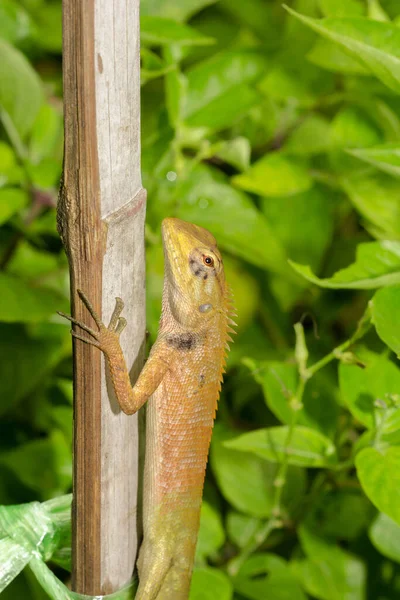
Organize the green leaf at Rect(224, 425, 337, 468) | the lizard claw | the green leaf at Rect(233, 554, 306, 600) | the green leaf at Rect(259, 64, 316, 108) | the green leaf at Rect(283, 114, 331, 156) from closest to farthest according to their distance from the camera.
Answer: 1. the lizard claw
2. the green leaf at Rect(224, 425, 337, 468)
3. the green leaf at Rect(233, 554, 306, 600)
4. the green leaf at Rect(259, 64, 316, 108)
5. the green leaf at Rect(283, 114, 331, 156)

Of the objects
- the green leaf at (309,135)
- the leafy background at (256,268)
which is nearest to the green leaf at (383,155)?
the leafy background at (256,268)

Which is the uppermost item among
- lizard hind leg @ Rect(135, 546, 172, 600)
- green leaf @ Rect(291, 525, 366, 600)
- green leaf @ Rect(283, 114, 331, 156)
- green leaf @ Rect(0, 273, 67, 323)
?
green leaf @ Rect(283, 114, 331, 156)

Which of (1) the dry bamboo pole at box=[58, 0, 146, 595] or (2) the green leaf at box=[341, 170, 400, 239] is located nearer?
(1) the dry bamboo pole at box=[58, 0, 146, 595]

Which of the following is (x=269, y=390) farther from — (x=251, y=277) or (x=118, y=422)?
(x=251, y=277)

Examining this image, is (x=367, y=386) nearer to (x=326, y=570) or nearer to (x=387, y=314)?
(x=387, y=314)

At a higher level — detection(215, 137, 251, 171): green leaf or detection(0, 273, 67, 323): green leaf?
detection(215, 137, 251, 171): green leaf

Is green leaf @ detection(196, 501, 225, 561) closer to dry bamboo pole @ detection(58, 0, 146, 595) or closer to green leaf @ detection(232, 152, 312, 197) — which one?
dry bamboo pole @ detection(58, 0, 146, 595)

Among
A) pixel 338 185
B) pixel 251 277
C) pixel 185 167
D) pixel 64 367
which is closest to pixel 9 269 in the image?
pixel 64 367

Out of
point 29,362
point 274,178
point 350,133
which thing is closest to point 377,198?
point 350,133

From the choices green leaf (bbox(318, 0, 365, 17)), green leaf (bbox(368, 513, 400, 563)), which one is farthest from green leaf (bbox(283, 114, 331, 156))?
green leaf (bbox(368, 513, 400, 563))
